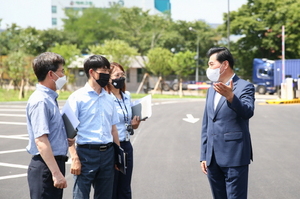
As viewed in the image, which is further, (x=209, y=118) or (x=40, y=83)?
(x=209, y=118)

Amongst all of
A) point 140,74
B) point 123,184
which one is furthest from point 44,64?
point 140,74

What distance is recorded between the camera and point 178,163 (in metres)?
8.99

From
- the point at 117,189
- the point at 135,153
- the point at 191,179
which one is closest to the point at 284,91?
the point at 135,153

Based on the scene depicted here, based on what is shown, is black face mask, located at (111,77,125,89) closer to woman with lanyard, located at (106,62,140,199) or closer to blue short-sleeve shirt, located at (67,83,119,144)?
woman with lanyard, located at (106,62,140,199)

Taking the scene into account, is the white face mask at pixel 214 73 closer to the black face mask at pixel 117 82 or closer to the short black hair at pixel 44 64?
the black face mask at pixel 117 82

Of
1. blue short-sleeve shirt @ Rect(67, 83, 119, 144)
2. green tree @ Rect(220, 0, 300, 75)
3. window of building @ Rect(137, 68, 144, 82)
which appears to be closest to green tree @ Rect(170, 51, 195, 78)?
green tree @ Rect(220, 0, 300, 75)

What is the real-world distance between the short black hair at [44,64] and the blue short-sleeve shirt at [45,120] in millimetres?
107

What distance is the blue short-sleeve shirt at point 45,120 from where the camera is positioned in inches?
147

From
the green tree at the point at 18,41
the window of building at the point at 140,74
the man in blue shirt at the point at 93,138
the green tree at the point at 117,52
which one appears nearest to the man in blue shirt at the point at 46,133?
the man in blue shirt at the point at 93,138

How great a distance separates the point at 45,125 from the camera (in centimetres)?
372

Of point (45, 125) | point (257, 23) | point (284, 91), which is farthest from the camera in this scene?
point (257, 23)

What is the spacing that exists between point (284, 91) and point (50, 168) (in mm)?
27032

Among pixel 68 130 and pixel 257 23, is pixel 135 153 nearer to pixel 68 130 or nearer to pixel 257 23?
pixel 68 130

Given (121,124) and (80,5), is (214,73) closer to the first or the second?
(121,124)
